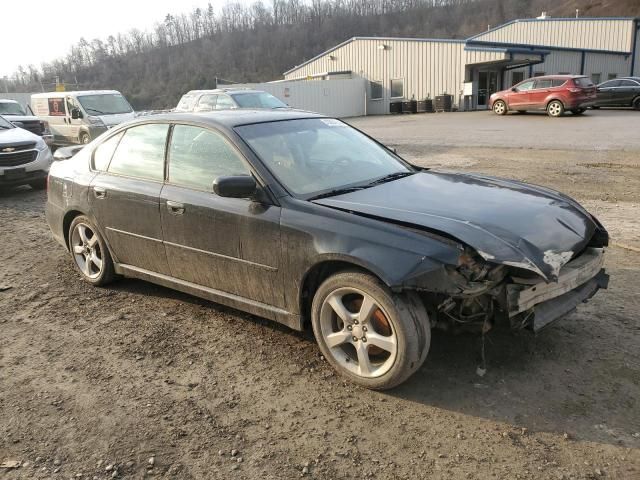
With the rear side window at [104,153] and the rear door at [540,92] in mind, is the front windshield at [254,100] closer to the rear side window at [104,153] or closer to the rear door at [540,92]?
the rear side window at [104,153]

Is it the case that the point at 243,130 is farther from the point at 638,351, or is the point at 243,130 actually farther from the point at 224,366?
the point at 638,351

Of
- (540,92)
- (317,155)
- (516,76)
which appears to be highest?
(516,76)

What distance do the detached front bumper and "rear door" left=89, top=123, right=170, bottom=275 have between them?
2698 mm

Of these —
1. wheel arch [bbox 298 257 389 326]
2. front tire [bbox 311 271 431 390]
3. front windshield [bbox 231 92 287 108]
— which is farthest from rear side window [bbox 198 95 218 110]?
front tire [bbox 311 271 431 390]

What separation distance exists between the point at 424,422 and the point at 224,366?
1410 millimetres

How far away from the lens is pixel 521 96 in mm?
24609

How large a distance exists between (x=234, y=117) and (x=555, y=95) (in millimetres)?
22166

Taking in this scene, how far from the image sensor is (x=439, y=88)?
33344 millimetres

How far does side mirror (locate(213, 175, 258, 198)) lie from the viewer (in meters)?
3.57

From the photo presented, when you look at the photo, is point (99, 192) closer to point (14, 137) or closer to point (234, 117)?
point (234, 117)

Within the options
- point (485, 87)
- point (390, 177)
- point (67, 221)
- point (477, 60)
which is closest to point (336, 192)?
point (390, 177)

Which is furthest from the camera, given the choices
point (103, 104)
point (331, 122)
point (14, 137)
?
point (103, 104)

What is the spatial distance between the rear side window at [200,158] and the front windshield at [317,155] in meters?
0.17

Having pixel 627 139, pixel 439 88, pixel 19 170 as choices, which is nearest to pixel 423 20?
pixel 439 88
